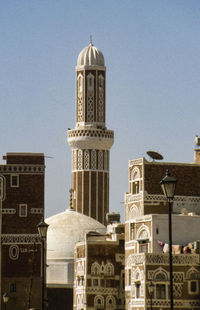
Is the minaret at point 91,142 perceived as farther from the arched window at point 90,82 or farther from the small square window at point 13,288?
the small square window at point 13,288

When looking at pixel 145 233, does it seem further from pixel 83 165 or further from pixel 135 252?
pixel 83 165

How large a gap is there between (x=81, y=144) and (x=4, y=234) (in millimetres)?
16449

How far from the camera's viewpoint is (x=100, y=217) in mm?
117375

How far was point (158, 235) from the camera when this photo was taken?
278 feet

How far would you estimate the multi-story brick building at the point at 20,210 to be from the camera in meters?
102

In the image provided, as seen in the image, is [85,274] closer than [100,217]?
Yes

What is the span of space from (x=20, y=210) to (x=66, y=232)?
23.5ft

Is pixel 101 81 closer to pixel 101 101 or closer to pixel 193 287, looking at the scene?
pixel 101 101

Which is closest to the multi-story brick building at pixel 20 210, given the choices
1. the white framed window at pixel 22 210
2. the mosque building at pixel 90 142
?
the white framed window at pixel 22 210

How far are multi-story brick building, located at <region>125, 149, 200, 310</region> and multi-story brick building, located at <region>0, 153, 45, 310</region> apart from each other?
558 inches

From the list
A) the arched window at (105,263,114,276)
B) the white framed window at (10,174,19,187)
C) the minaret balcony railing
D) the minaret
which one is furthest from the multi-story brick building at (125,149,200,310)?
the minaret

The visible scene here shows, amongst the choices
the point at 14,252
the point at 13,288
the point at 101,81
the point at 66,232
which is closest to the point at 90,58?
the point at 101,81

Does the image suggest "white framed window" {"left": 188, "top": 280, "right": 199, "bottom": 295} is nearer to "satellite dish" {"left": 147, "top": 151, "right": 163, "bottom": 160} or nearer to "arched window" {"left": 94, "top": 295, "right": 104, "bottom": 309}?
"satellite dish" {"left": 147, "top": 151, "right": 163, "bottom": 160}

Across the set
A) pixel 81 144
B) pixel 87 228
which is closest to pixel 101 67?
pixel 81 144
